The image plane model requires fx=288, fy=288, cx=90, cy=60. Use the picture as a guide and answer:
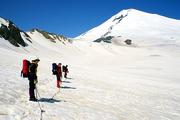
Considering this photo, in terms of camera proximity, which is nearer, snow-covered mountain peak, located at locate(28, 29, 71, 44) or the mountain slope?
the mountain slope

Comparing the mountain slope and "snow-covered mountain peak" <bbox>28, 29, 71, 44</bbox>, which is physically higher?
"snow-covered mountain peak" <bbox>28, 29, 71, 44</bbox>

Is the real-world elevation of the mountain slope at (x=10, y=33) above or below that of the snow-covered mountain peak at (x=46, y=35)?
below

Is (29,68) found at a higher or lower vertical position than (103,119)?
higher

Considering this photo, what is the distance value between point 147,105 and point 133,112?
376 cm

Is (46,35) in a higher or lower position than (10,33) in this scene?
higher

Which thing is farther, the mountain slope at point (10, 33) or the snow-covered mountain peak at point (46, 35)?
the snow-covered mountain peak at point (46, 35)

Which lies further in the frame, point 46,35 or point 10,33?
point 46,35

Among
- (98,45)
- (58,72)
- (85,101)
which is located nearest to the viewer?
(85,101)

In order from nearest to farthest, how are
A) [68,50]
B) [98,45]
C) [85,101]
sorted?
[85,101]
[68,50]
[98,45]

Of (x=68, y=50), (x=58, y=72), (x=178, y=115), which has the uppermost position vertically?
(x=68, y=50)

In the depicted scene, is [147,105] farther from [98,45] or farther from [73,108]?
[98,45]

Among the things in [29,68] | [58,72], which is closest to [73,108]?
[29,68]

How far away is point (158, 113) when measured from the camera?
1742 cm

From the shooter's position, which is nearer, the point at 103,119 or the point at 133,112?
the point at 103,119
